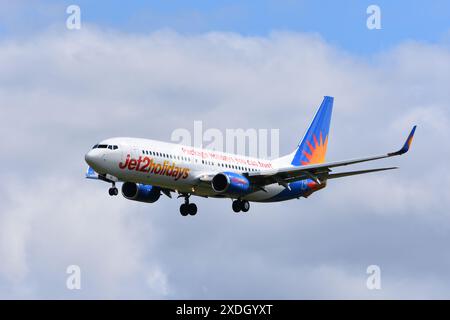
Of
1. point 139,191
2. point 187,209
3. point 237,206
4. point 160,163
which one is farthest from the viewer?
point 187,209

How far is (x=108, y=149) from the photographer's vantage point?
246 ft

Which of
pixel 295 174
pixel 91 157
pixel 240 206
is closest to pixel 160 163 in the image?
pixel 91 157

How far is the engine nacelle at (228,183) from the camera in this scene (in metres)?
80.1

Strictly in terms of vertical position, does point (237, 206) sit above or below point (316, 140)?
below

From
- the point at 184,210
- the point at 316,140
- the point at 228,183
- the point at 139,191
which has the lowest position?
the point at 184,210

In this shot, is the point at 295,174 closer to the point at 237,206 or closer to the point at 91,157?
the point at 237,206

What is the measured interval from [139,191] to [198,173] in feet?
21.3

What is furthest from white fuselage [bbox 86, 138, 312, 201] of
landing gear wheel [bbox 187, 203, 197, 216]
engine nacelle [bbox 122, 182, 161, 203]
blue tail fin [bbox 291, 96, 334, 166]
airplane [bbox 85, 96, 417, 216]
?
blue tail fin [bbox 291, 96, 334, 166]

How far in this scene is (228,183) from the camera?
80.1m

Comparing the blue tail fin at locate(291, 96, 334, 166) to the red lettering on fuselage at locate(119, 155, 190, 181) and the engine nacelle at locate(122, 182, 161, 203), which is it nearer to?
the engine nacelle at locate(122, 182, 161, 203)

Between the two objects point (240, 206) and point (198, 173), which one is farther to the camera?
point (240, 206)

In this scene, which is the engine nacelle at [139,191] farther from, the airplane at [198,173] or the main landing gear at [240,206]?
the main landing gear at [240,206]
